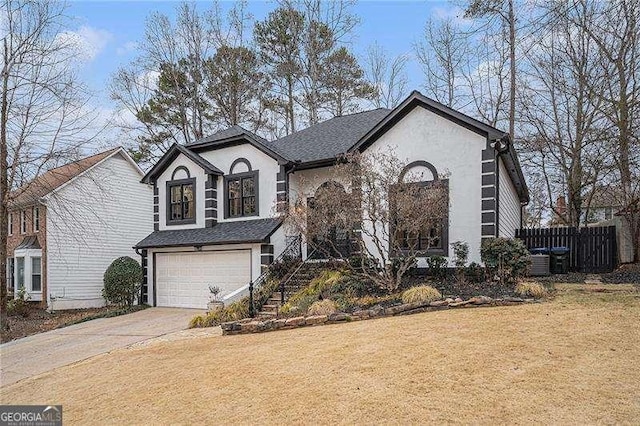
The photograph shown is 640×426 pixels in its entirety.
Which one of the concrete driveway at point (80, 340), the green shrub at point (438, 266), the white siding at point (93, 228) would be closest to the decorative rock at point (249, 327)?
the concrete driveway at point (80, 340)

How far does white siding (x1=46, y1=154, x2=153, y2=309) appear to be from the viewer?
20.4m

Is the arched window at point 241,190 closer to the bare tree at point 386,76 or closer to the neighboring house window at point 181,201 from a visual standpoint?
the neighboring house window at point 181,201

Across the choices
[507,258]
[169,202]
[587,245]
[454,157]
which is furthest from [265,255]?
[587,245]

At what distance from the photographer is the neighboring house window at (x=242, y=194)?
16578 millimetres

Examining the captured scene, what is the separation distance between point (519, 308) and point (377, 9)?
26.8 feet

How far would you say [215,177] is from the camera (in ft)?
56.7

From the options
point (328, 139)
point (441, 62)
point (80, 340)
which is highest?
point (441, 62)

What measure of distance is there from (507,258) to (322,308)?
4.92 metres

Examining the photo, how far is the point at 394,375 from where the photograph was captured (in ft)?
19.1

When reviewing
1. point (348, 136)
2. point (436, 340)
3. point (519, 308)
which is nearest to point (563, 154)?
point (348, 136)

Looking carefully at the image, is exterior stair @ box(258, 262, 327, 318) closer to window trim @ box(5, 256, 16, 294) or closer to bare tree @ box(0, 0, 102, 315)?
bare tree @ box(0, 0, 102, 315)

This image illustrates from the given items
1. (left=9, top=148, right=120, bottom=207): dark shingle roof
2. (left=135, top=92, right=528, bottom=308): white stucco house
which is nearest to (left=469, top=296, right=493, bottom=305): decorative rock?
(left=135, top=92, right=528, bottom=308): white stucco house

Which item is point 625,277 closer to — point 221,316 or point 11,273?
point 221,316

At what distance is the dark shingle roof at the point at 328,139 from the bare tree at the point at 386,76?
9.31m
